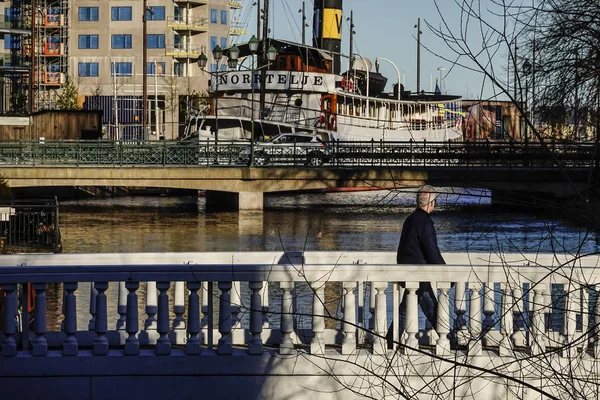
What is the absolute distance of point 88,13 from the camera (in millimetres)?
92000

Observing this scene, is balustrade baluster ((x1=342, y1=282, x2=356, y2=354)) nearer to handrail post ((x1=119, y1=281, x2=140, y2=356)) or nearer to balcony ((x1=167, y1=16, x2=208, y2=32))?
handrail post ((x1=119, y1=281, x2=140, y2=356))

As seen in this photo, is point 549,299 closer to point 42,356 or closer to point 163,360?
point 163,360

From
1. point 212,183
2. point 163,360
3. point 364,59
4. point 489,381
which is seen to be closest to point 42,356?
point 163,360

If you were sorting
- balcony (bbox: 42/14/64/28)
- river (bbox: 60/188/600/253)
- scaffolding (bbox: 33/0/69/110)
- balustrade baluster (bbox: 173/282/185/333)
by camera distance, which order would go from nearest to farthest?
1. balustrade baluster (bbox: 173/282/185/333)
2. river (bbox: 60/188/600/253)
3. scaffolding (bbox: 33/0/69/110)
4. balcony (bbox: 42/14/64/28)

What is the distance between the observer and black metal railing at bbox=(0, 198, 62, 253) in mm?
23641

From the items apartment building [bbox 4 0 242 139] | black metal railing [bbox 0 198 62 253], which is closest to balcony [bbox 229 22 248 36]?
apartment building [bbox 4 0 242 139]

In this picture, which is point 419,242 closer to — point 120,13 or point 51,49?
point 120,13

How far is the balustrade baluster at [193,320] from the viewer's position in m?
7.53

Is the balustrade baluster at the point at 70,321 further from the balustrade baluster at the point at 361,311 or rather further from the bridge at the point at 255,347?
the balustrade baluster at the point at 361,311

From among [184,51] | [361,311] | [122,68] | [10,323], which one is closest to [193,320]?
[10,323]

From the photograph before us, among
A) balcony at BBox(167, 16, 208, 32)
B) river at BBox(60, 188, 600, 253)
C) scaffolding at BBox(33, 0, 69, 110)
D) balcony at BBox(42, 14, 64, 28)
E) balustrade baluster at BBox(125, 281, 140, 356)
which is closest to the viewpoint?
balustrade baluster at BBox(125, 281, 140, 356)

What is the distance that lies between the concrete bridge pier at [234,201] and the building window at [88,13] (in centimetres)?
3913

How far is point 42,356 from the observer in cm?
756

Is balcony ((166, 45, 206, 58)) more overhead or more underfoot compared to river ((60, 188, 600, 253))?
more overhead
